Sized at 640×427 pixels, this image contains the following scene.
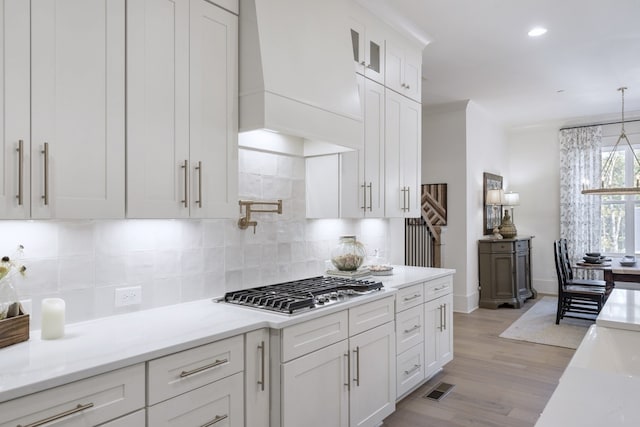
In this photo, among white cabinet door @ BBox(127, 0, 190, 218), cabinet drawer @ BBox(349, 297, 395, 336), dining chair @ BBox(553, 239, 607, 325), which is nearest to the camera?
white cabinet door @ BBox(127, 0, 190, 218)

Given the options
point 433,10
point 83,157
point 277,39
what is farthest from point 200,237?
point 433,10

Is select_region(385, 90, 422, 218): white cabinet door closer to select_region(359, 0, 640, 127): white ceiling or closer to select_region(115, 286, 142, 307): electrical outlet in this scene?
select_region(359, 0, 640, 127): white ceiling

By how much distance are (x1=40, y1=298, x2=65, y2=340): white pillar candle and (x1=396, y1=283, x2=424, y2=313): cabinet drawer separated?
2.00 meters

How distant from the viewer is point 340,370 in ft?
7.75

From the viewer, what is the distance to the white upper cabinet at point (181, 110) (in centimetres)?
183

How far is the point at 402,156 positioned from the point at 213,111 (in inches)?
77.8

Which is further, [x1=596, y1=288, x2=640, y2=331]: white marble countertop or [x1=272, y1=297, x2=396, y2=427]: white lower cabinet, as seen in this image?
[x1=272, y1=297, x2=396, y2=427]: white lower cabinet

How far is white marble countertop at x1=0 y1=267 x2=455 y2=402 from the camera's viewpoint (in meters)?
1.31

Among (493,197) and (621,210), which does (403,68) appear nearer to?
(493,197)

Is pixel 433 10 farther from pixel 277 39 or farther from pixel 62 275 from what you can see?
pixel 62 275

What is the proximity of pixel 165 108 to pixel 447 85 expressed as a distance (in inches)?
164

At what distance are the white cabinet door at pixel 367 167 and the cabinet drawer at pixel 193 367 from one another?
57.4 inches

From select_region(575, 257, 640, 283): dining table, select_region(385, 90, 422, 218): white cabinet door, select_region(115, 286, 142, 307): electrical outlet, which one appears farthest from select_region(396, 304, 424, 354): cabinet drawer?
select_region(575, 257, 640, 283): dining table

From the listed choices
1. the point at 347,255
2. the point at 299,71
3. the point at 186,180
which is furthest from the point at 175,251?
the point at 347,255
